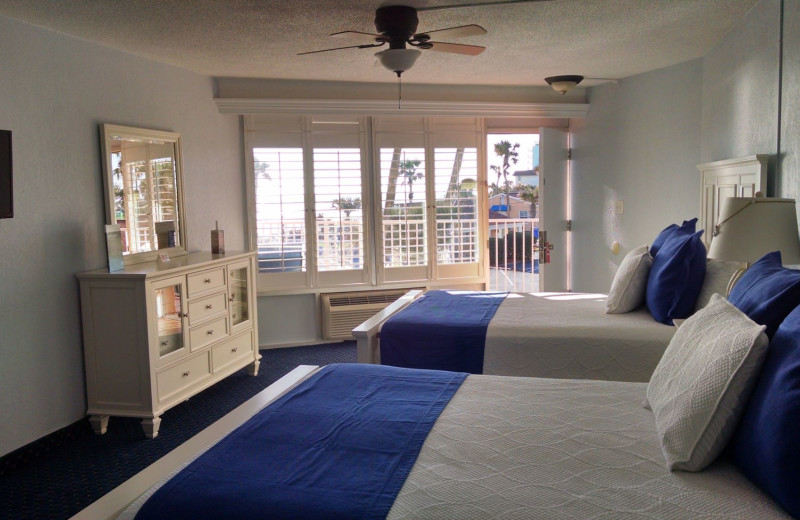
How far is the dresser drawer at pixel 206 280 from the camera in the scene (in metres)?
3.85

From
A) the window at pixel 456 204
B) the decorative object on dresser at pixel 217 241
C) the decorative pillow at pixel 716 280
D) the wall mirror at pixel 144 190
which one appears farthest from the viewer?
the window at pixel 456 204

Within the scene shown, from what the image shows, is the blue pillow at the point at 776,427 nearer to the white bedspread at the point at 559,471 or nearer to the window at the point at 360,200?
the white bedspread at the point at 559,471

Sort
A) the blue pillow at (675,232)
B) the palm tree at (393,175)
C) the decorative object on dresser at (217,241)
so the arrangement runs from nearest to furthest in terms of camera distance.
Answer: the blue pillow at (675,232) < the decorative object on dresser at (217,241) < the palm tree at (393,175)

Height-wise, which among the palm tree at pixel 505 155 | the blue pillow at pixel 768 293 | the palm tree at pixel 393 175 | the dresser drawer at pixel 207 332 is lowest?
the dresser drawer at pixel 207 332

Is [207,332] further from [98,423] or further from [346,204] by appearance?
[346,204]

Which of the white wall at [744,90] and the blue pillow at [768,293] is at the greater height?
the white wall at [744,90]

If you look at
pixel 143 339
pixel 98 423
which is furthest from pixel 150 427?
pixel 143 339

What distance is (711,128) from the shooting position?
4.16 metres

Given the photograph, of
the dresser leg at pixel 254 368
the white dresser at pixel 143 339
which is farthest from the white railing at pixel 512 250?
the white dresser at pixel 143 339

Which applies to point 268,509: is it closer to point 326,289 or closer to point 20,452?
point 20,452

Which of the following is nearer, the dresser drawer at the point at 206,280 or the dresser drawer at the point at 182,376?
the dresser drawer at the point at 182,376

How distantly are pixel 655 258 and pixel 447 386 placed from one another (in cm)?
177

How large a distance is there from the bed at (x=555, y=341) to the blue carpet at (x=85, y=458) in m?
1.31

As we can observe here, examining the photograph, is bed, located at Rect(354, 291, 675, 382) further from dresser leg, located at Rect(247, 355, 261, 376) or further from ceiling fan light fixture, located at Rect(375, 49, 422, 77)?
dresser leg, located at Rect(247, 355, 261, 376)
